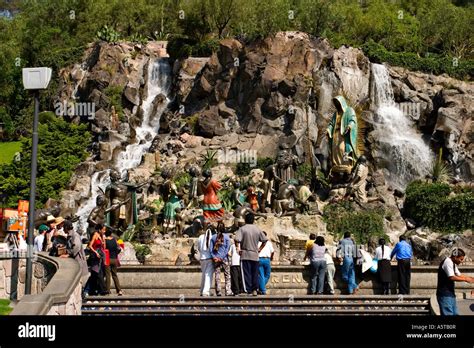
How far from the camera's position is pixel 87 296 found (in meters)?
18.6

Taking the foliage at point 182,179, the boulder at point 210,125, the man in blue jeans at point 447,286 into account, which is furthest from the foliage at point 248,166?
the man in blue jeans at point 447,286

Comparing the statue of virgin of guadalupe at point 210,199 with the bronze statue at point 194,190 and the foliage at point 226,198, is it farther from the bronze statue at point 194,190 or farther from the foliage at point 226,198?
the foliage at point 226,198

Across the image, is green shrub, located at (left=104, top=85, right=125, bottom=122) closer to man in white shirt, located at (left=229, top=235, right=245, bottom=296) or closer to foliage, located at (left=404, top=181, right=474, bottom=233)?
foliage, located at (left=404, top=181, right=474, bottom=233)

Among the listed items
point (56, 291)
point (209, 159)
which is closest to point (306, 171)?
point (209, 159)

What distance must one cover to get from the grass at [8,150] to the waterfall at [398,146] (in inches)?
846

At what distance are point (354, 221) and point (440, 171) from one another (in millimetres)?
8593

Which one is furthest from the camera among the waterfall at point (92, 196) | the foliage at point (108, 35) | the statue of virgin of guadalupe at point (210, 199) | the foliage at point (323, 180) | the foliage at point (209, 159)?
the foliage at point (108, 35)

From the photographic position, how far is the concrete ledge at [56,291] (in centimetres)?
1276

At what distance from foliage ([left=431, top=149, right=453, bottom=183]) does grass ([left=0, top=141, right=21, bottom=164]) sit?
80.5ft

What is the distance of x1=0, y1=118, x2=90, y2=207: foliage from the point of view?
155ft

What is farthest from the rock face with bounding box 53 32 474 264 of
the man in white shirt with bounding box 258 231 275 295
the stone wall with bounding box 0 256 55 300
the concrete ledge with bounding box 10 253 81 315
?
the stone wall with bounding box 0 256 55 300

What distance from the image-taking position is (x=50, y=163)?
4944cm

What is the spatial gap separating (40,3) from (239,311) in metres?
51.6
